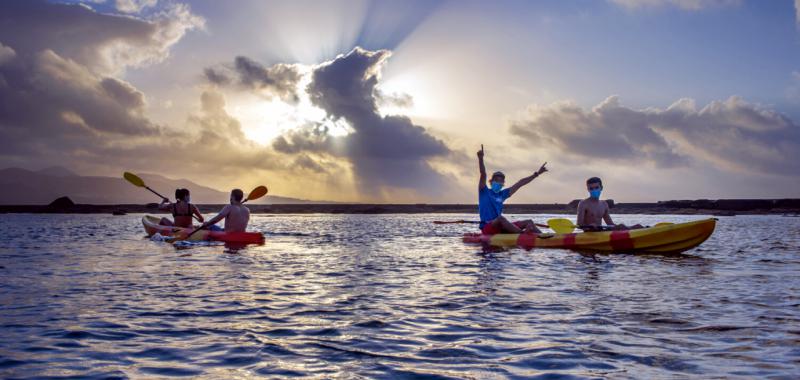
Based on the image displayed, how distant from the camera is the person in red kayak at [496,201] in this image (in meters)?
16.4

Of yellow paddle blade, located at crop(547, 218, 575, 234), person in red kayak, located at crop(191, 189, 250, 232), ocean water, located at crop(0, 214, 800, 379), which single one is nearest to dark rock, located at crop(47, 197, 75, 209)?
person in red kayak, located at crop(191, 189, 250, 232)

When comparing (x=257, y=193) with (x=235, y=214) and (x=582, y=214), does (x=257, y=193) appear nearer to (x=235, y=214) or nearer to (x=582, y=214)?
(x=235, y=214)

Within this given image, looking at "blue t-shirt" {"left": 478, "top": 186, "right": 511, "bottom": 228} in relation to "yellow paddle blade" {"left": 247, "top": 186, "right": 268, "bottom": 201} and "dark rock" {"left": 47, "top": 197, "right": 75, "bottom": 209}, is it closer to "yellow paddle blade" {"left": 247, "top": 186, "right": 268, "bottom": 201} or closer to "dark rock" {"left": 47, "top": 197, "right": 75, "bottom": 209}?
"yellow paddle blade" {"left": 247, "top": 186, "right": 268, "bottom": 201}

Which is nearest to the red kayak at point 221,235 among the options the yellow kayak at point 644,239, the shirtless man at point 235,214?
the shirtless man at point 235,214

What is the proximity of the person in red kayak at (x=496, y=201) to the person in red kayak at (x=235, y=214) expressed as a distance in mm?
7804

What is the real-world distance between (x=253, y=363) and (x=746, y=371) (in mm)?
4094

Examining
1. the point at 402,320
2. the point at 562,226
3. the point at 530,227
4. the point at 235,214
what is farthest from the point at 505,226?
the point at 402,320

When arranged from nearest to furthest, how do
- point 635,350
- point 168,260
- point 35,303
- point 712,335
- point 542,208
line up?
1. point 635,350
2. point 712,335
3. point 35,303
4. point 168,260
5. point 542,208

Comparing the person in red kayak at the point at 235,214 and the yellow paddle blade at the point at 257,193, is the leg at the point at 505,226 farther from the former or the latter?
the yellow paddle blade at the point at 257,193

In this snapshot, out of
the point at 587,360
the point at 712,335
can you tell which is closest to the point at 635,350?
the point at 587,360

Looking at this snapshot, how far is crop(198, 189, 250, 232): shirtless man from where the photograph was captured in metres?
17.6

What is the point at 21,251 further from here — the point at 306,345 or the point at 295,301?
the point at 306,345

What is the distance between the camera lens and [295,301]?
309 inches

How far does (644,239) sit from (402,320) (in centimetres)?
1047
